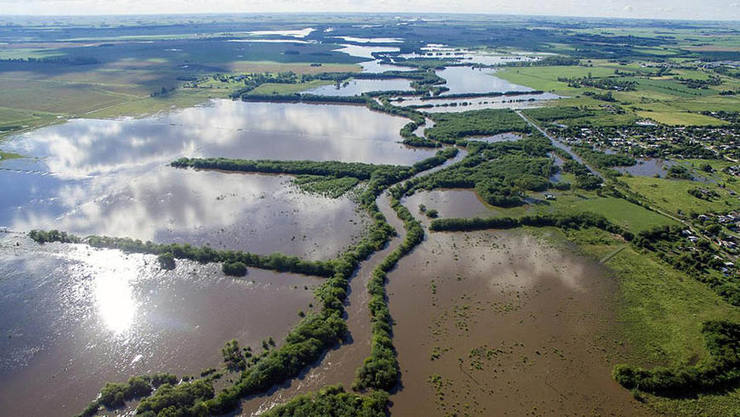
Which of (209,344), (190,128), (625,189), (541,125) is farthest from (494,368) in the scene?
(190,128)

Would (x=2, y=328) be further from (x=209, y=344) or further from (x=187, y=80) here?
(x=187, y=80)

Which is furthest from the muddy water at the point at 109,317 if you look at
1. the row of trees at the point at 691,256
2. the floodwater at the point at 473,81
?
the floodwater at the point at 473,81

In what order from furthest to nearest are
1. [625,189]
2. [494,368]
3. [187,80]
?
[187,80] < [625,189] < [494,368]

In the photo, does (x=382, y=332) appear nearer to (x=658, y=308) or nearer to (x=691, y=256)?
(x=658, y=308)

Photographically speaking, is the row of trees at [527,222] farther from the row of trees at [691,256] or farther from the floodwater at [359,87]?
the floodwater at [359,87]

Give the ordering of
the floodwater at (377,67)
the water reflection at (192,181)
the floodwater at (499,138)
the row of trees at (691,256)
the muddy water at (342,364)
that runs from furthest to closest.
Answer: the floodwater at (377,67), the floodwater at (499,138), the water reflection at (192,181), the row of trees at (691,256), the muddy water at (342,364)
